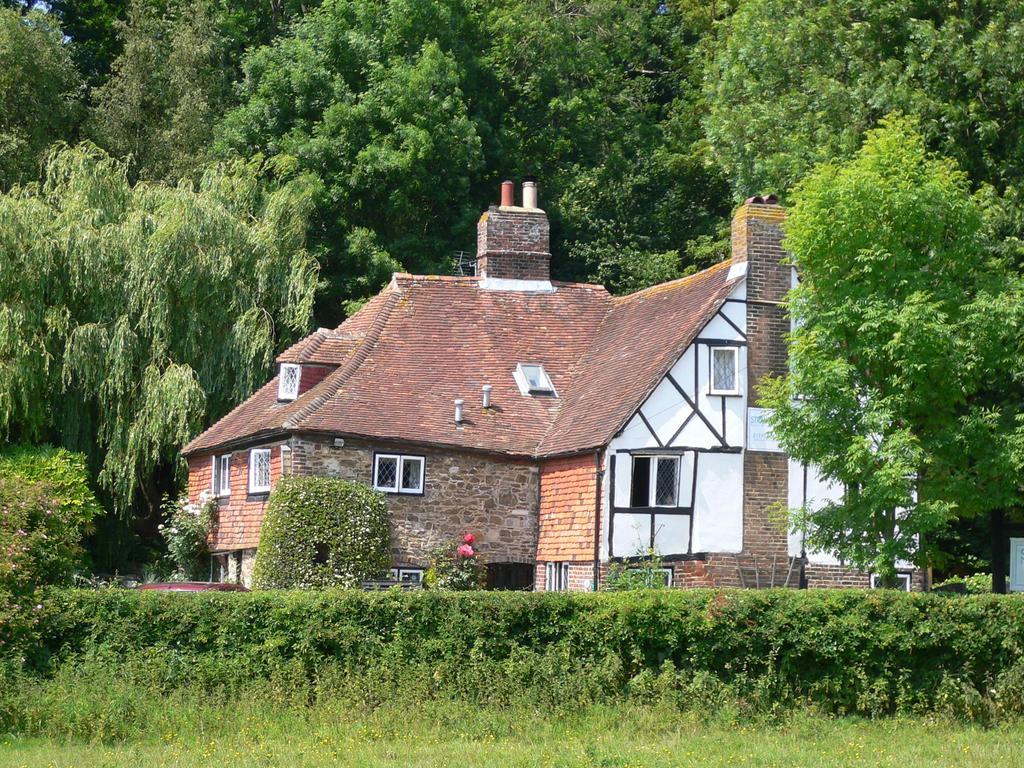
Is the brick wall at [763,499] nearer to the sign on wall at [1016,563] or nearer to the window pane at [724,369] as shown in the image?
the window pane at [724,369]

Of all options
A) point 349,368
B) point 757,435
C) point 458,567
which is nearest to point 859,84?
point 757,435

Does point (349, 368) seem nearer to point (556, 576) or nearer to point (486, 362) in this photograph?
point (486, 362)

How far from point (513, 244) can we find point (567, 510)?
737 centimetres

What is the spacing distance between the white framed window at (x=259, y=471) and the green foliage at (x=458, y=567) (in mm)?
3924

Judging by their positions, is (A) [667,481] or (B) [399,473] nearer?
(A) [667,481]

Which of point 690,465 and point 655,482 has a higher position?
point 690,465

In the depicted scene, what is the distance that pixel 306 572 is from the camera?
94.5 feet

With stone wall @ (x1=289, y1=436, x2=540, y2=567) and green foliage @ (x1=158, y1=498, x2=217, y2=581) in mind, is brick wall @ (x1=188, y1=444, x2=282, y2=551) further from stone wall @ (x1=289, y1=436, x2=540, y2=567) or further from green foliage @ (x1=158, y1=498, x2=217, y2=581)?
stone wall @ (x1=289, y1=436, x2=540, y2=567)

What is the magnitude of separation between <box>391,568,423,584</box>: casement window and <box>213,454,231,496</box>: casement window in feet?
16.3

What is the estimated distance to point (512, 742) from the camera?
1808 cm

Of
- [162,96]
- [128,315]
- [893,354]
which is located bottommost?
[893,354]

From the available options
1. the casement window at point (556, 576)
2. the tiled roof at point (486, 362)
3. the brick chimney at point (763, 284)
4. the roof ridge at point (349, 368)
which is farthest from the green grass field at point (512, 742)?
the brick chimney at point (763, 284)

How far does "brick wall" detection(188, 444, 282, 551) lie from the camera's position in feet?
104

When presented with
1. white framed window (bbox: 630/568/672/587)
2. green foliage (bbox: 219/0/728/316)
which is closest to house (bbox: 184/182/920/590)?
white framed window (bbox: 630/568/672/587)
